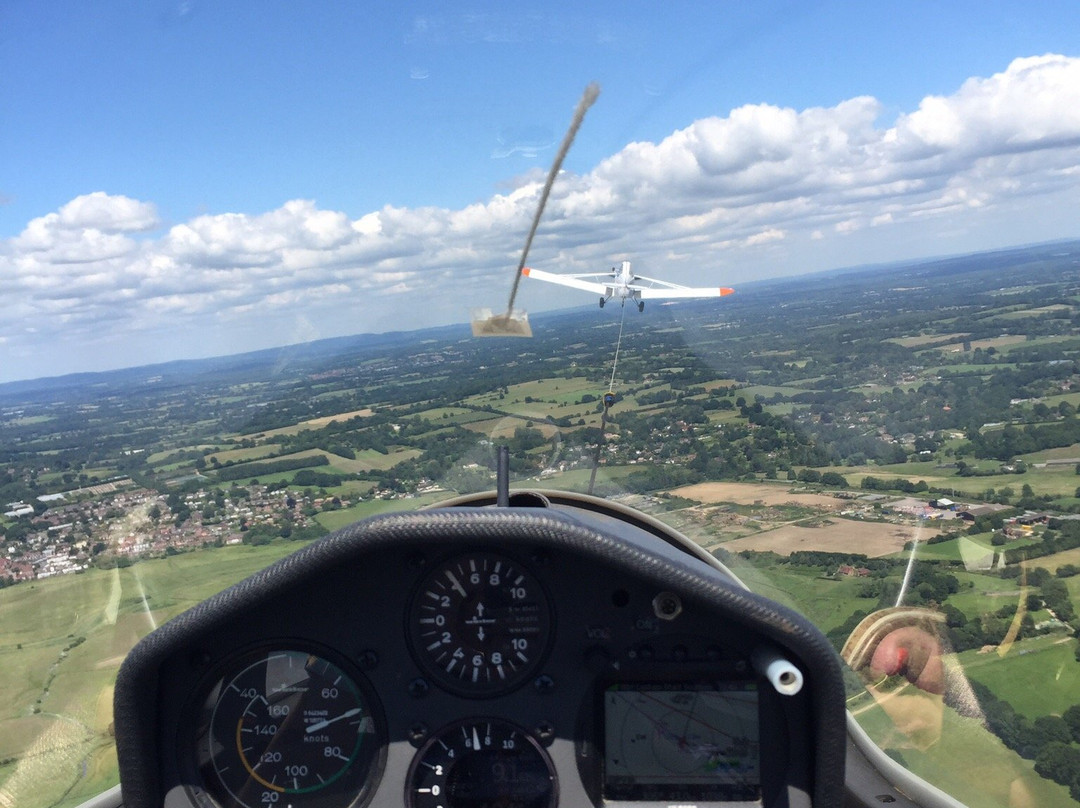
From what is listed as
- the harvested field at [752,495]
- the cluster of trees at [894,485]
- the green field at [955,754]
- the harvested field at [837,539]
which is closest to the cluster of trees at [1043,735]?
the green field at [955,754]

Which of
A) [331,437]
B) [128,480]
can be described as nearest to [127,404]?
[128,480]

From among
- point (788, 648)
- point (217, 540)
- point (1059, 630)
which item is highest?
point (788, 648)

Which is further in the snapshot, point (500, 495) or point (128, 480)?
point (128, 480)

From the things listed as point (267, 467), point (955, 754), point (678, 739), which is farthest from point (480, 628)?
point (267, 467)

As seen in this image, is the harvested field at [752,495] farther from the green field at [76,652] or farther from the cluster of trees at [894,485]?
the green field at [76,652]

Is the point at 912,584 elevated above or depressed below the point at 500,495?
below

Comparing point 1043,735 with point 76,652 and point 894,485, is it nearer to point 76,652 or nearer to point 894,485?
point 894,485

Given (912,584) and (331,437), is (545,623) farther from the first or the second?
(331,437)

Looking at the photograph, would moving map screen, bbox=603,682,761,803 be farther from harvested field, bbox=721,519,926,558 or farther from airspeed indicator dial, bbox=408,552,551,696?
harvested field, bbox=721,519,926,558
